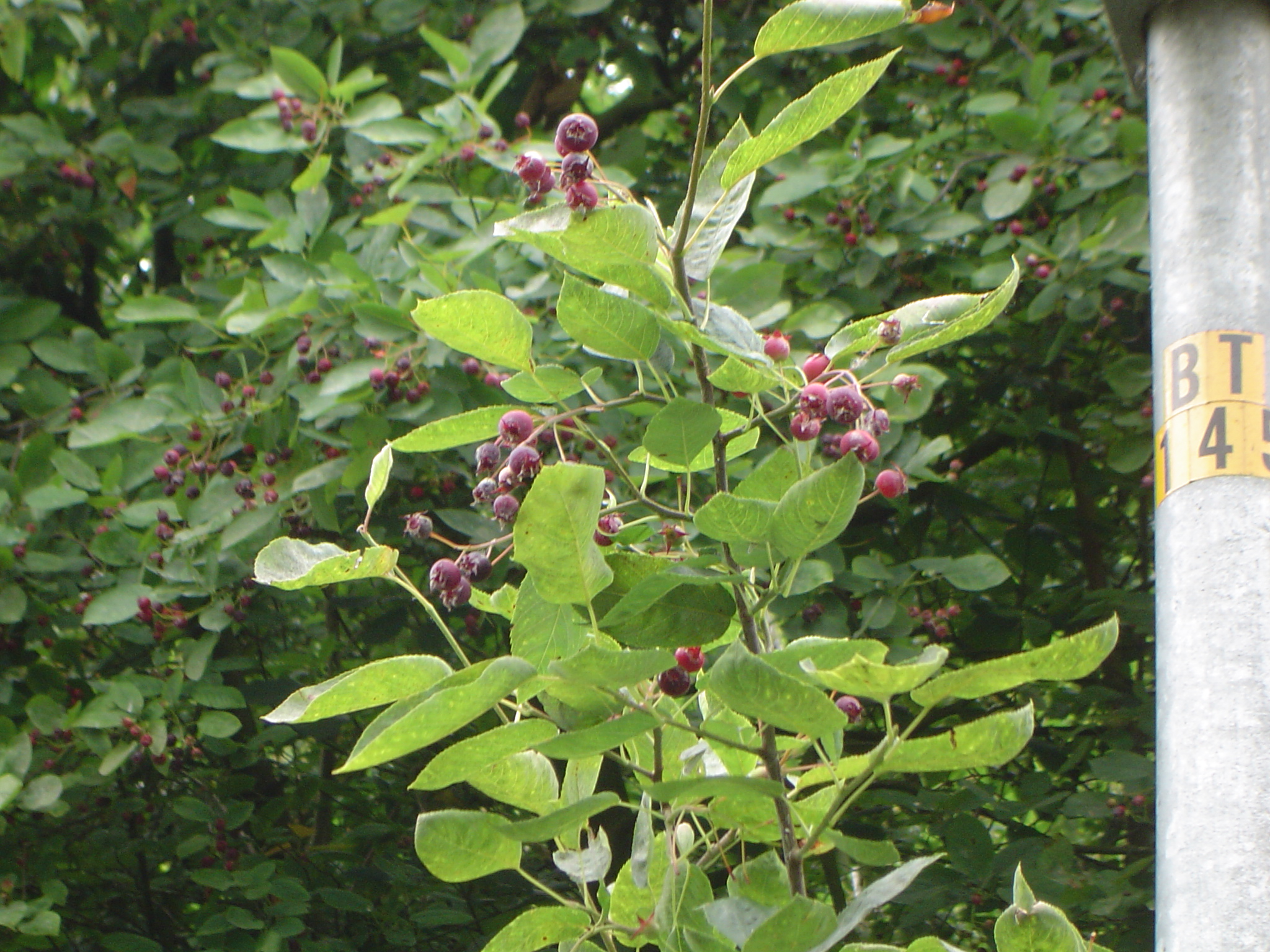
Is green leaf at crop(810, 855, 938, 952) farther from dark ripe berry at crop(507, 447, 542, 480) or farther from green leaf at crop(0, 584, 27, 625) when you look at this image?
green leaf at crop(0, 584, 27, 625)

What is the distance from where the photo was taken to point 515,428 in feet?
2.31

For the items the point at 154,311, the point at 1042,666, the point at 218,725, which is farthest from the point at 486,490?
the point at 154,311

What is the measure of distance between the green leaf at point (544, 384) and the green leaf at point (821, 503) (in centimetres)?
16

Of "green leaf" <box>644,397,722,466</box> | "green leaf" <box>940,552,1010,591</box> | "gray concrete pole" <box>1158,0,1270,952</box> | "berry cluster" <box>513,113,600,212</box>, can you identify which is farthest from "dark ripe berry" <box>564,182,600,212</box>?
"green leaf" <box>940,552,1010,591</box>

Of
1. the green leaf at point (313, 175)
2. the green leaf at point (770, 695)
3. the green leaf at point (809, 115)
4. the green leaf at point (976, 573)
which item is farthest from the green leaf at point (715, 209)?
the green leaf at point (313, 175)

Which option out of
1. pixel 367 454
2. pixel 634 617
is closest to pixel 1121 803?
pixel 367 454

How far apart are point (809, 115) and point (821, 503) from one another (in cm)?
19

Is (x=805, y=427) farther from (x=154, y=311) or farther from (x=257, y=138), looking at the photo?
(x=257, y=138)

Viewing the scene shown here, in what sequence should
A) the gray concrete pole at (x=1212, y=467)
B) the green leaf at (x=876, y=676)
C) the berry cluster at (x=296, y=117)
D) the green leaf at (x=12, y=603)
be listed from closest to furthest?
the green leaf at (x=876, y=676)
the gray concrete pole at (x=1212, y=467)
the green leaf at (x=12, y=603)
the berry cluster at (x=296, y=117)

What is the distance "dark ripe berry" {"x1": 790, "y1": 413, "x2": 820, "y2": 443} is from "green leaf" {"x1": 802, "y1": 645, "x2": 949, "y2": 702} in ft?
0.55

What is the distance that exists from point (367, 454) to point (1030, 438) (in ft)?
4.88

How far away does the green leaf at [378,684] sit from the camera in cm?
60

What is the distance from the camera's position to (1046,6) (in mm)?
2793

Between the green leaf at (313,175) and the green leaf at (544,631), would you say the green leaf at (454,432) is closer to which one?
the green leaf at (544,631)
